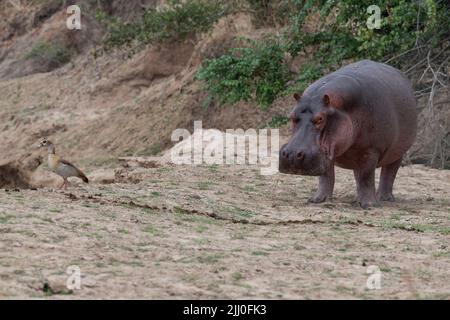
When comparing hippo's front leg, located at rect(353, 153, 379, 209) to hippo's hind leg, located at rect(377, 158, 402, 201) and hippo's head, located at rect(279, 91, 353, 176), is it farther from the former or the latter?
hippo's hind leg, located at rect(377, 158, 402, 201)

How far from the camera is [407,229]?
713 centimetres

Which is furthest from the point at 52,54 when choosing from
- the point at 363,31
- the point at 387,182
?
the point at 387,182

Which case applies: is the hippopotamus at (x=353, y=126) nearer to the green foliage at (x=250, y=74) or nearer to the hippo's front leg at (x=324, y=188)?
the hippo's front leg at (x=324, y=188)

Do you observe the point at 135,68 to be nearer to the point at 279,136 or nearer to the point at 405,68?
the point at 279,136

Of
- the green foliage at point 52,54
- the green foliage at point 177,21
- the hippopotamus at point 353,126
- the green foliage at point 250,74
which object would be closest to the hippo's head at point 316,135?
the hippopotamus at point 353,126

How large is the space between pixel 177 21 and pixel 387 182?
368 inches

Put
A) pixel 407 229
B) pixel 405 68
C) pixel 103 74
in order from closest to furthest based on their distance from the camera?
1. pixel 407 229
2. pixel 405 68
3. pixel 103 74

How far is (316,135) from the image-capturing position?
25.3ft

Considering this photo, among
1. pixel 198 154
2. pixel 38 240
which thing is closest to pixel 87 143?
pixel 198 154

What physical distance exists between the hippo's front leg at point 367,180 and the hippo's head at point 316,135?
0.35 m

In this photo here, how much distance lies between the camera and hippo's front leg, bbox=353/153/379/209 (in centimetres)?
827

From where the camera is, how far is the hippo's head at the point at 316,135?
25.0 ft

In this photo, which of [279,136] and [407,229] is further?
[279,136]
